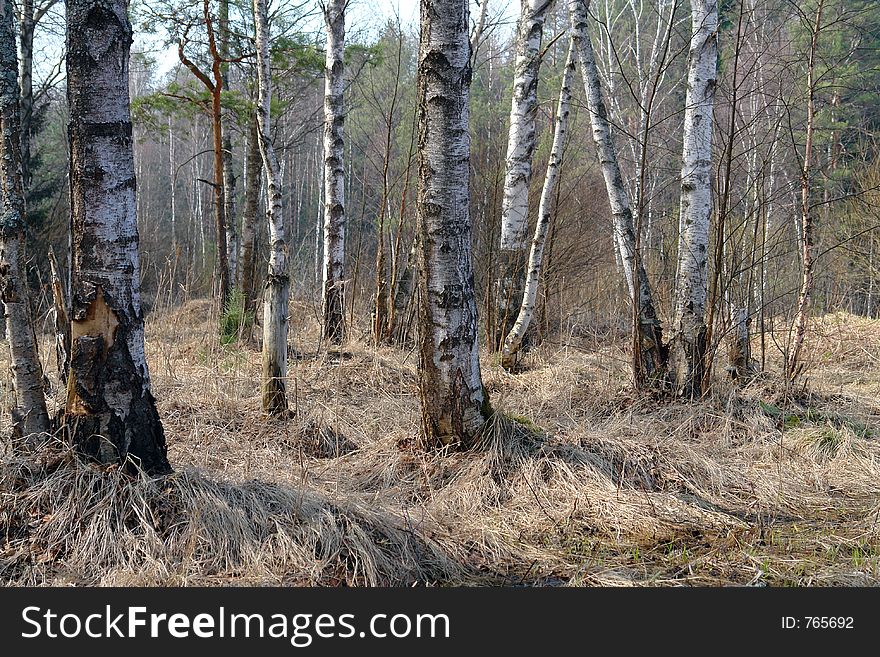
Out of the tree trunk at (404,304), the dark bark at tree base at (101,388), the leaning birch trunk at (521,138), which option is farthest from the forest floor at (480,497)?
the tree trunk at (404,304)

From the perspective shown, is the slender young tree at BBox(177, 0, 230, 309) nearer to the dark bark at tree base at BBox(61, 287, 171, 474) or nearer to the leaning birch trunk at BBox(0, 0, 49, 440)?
the leaning birch trunk at BBox(0, 0, 49, 440)

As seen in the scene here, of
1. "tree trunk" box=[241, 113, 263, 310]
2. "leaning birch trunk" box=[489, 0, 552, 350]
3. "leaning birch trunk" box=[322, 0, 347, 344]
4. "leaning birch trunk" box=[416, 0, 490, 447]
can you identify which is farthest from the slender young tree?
"leaning birch trunk" box=[416, 0, 490, 447]

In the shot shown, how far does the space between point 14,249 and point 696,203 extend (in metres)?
4.71

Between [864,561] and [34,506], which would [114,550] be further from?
[864,561]

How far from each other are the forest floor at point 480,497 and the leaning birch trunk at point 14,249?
0.50 m

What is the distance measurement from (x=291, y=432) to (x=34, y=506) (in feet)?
6.29

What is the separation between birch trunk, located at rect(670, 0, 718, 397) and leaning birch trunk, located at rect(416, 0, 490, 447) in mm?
2337

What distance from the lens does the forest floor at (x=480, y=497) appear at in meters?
2.76

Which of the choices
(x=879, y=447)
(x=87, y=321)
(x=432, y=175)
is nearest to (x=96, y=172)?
(x=87, y=321)

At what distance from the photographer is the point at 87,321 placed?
2887 mm

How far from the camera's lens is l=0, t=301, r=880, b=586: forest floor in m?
2.76

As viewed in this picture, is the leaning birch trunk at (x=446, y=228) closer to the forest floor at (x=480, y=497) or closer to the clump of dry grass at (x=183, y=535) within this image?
the forest floor at (x=480, y=497)

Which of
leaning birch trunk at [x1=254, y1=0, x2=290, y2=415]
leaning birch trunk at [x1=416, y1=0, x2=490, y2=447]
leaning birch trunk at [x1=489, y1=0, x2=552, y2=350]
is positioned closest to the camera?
leaning birch trunk at [x1=416, y1=0, x2=490, y2=447]

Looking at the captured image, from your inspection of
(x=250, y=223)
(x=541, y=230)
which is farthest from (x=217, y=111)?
(x=541, y=230)
